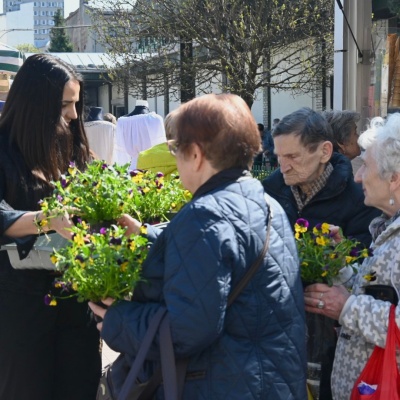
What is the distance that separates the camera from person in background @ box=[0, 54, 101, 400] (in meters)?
3.13

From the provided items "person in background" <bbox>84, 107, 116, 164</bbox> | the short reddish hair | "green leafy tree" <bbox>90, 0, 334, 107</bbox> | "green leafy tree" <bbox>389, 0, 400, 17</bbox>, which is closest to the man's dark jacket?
the short reddish hair

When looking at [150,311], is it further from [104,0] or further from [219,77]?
[219,77]

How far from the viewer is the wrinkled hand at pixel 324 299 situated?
266 centimetres

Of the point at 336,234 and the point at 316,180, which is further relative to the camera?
the point at 316,180

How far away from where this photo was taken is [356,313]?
2611mm

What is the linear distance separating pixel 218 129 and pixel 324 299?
808 mm

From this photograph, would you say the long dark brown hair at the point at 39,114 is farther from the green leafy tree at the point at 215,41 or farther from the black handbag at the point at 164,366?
the green leafy tree at the point at 215,41

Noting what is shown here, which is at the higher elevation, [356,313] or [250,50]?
[250,50]

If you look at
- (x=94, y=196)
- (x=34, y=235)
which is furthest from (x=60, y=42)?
(x=94, y=196)

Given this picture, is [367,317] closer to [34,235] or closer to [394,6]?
[34,235]

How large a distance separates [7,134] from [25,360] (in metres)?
0.93

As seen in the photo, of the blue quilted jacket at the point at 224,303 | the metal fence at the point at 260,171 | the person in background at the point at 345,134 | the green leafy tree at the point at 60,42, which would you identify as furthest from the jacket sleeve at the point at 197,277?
the green leafy tree at the point at 60,42

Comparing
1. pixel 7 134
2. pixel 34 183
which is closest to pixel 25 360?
pixel 34 183

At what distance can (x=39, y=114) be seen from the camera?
320 centimetres
